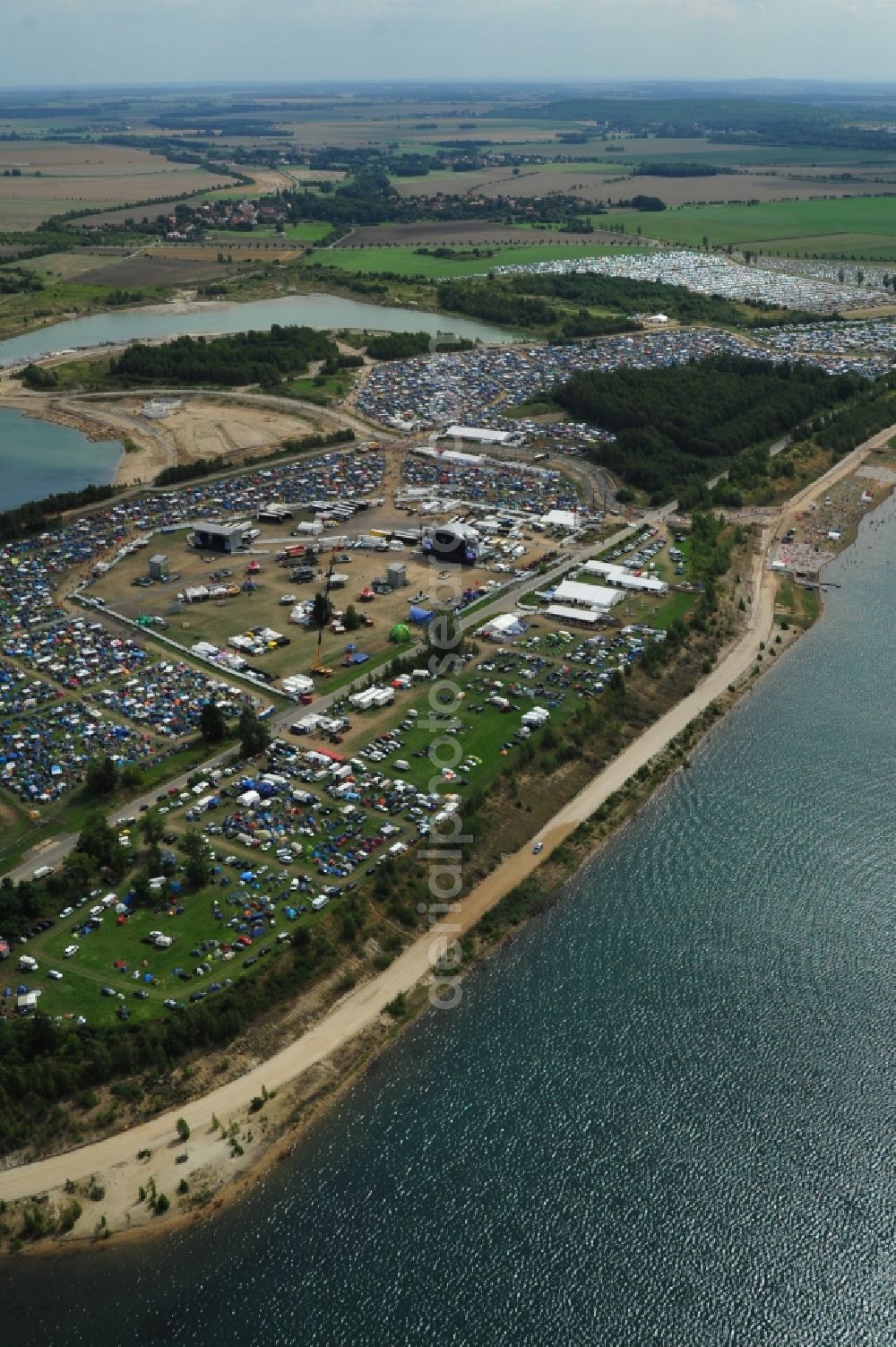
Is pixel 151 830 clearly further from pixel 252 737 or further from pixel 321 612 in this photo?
pixel 321 612

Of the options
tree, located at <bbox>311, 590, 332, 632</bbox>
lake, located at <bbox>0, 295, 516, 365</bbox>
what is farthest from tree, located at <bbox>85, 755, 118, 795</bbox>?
lake, located at <bbox>0, 295, 516, 365</bbox>

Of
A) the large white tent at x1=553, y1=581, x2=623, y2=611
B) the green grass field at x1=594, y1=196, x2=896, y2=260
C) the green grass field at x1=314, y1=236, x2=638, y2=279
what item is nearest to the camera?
the large white tent at x1=553, y1=581, x2=623, y2=611

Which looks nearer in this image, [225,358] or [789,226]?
[225,358]

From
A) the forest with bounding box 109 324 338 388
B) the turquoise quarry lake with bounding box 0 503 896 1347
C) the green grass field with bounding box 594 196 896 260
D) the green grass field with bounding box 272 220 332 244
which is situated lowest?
the turquoise quarry lake with bounding box 0 503 896 1347

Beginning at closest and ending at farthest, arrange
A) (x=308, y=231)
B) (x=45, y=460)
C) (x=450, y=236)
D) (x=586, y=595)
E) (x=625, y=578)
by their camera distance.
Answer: (x=586, y=595)
(x=625, y=578)
(x=45, y=460)
(x=450, y=236)
(x=308, y=231)

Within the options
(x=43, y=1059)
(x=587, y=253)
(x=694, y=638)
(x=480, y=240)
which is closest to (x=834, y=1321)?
(x=43, y=1059)

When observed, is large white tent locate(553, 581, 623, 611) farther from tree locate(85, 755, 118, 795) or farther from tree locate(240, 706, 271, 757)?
tree locate(85, 755, 118, 795)

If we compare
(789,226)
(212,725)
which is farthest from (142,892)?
(789,226)
